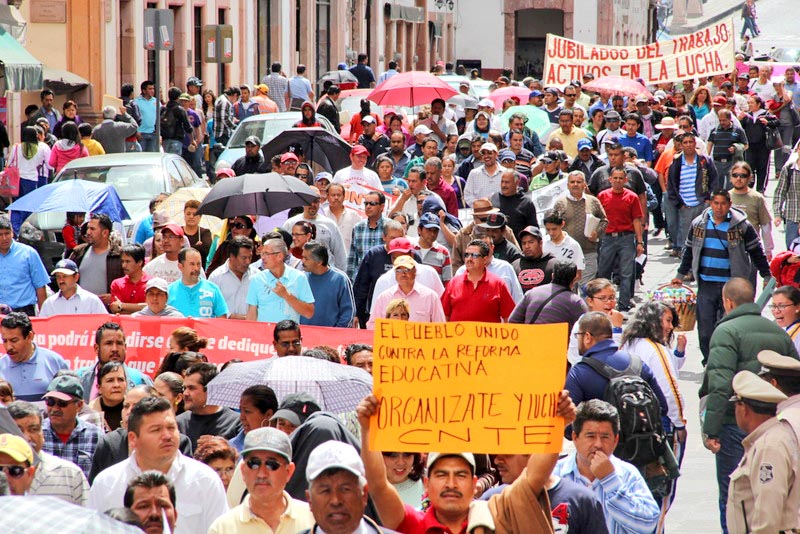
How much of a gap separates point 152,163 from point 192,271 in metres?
7.03

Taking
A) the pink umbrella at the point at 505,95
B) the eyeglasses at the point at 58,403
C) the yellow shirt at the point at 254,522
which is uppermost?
the pink umbrella at the point at 505,95

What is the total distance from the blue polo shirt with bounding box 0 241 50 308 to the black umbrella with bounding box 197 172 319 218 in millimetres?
1809

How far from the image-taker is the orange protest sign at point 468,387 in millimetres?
6035

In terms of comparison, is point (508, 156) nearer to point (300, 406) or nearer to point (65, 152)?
point (65, 152)

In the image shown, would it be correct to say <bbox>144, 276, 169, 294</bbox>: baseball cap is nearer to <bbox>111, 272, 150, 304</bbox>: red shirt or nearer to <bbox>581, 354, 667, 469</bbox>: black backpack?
<bbox>111, 272, 150, 304</bbox>: red shirt

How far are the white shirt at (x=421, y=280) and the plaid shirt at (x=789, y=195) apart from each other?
6434 mm

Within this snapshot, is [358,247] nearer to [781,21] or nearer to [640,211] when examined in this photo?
[640,211]

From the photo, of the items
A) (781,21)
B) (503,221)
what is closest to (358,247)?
(503,221)

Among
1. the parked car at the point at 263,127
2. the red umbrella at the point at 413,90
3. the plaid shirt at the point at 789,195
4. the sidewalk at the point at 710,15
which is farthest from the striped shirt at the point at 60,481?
the sidewalk at the point at 710,15

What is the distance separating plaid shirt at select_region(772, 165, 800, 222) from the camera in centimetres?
1767

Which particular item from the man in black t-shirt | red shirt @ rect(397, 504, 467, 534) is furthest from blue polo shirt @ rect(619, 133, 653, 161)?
red shirt @ rect(397, 504, 467, 534)

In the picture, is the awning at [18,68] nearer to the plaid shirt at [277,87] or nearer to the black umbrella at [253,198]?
the plaid shirt at [277,87]

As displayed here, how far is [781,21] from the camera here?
267ft

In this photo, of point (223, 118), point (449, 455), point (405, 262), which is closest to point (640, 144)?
point (223, 118)
